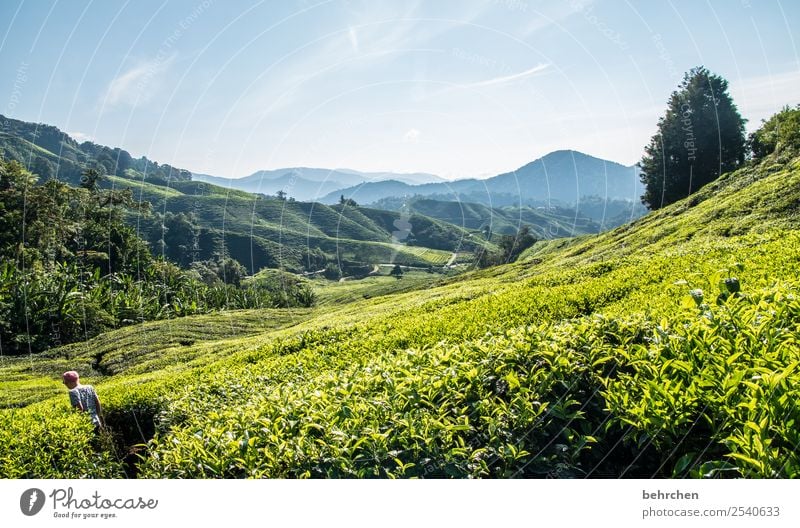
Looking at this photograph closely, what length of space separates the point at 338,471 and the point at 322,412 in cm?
71

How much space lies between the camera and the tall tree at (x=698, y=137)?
131ft

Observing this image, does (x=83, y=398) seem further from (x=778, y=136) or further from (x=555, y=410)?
(x=778, y=136)

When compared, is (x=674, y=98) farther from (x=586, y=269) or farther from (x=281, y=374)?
(x=281, y=374)

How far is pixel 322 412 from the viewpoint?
15.1 feet

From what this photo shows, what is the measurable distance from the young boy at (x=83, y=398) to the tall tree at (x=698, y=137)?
4052cm

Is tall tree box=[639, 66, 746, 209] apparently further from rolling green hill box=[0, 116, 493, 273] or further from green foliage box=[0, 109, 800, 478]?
rolling green hill box=[0, 116, 493, 273]

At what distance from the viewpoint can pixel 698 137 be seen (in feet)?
136

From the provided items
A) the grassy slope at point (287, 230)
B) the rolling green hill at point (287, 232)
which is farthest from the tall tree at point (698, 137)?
the grassy slope at point (287, 230)

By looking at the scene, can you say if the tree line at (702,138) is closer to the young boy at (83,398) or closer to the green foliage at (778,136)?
the green foliage at (778,136)

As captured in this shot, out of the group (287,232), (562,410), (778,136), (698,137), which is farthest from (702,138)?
(287,232)

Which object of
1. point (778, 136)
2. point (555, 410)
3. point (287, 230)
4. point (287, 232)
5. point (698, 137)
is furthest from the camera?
point (287, 230)

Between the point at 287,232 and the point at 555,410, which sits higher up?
the point at 287,232

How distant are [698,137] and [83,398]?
150ft

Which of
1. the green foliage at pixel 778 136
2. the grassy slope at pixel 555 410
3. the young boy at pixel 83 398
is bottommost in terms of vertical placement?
the young boy at pixel 83 398
